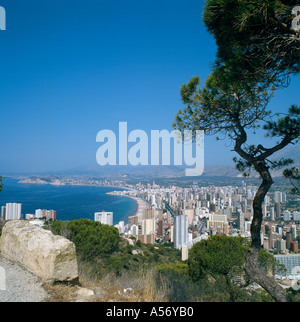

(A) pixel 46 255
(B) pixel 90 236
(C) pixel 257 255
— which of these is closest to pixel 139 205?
(B) pixel 90 236

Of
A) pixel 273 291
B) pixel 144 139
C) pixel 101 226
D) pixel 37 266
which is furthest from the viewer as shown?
pixel 101 226

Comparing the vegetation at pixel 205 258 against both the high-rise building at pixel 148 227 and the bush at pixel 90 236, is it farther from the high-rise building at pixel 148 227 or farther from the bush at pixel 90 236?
the high-rise building at pixel 148 227

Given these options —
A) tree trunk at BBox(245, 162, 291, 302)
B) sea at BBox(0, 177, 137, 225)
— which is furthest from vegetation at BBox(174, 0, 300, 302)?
sea at BBox(0, 177, 137, 225)

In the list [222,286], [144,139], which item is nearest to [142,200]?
[222,286]

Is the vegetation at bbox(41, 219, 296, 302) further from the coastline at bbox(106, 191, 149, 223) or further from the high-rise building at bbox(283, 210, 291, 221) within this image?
the coastline at bbox(106, 191, 149, 223)
